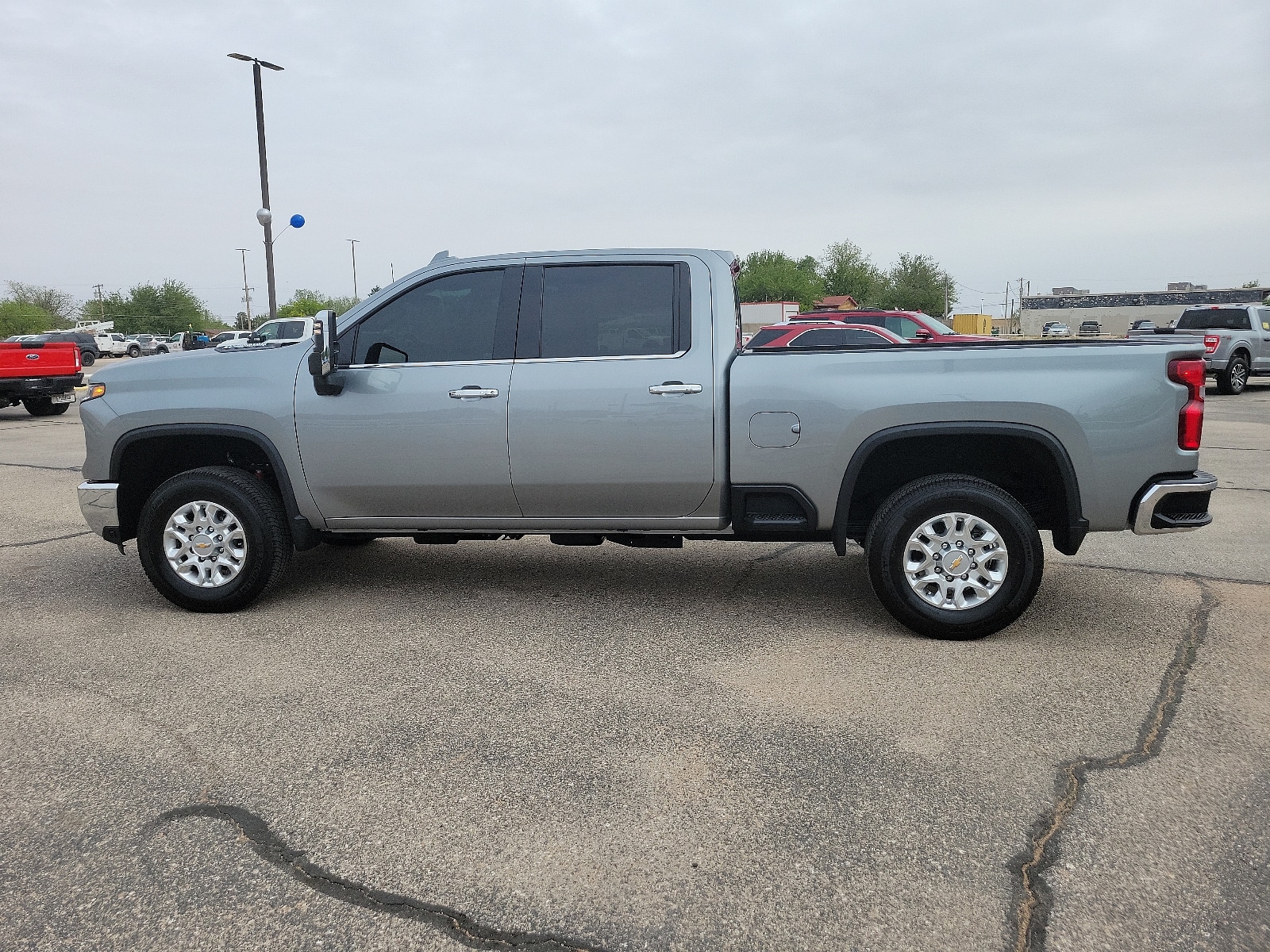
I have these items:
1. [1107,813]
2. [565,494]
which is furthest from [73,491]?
[1107,813]

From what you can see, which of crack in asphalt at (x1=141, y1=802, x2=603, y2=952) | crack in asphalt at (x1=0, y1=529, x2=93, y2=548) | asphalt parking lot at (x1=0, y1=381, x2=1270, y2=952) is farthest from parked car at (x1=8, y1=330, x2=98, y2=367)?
crack in asphalt at (x1=141, y1=802, x2=603, y2=952)

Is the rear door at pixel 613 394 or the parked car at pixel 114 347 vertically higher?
the parked car at pixel 114 347

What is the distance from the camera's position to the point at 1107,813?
3061 millimetres

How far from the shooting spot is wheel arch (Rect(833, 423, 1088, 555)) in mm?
4582

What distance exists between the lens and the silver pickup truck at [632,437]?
456 cm

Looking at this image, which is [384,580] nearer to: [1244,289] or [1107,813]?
[1107,813]

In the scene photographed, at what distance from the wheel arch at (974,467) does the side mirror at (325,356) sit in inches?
104

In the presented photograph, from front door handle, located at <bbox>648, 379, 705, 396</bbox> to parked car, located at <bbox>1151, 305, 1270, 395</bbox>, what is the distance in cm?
1917

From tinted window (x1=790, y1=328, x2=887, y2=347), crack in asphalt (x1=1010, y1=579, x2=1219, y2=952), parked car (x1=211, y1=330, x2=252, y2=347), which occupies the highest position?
parked car (x1=211, y1=330, x2=252, y2=347)

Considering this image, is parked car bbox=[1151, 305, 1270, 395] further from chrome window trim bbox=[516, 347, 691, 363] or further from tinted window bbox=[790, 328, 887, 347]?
chrome window trim bbox=[516, 347, 691, 363]

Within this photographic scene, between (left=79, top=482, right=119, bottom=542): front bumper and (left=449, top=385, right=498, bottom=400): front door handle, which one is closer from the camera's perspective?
(left=449, top=385, right=498, bottom=400): front door handle

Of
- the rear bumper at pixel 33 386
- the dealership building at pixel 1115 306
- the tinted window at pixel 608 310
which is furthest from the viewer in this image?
the dealership building at pixel 1115 306

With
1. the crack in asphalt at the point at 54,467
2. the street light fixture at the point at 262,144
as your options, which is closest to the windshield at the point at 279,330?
the street light fixture at the point at 262,144

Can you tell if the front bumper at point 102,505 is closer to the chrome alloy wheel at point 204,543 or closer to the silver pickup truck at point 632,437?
the silver pickup truck at point 632,437
